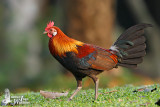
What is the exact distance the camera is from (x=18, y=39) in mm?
19812

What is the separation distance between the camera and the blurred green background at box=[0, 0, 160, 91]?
46.3ft

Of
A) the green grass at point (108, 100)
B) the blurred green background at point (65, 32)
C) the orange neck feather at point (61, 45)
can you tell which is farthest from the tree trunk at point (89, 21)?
the orange neck feather at point (61, 45)

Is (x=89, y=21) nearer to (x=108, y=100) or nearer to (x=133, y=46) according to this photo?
(x=133, y=46)

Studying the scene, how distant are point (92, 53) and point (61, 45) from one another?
625 millimetres

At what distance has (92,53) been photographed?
22.7ft

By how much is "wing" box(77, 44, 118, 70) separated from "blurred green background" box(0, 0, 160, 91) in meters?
5.96

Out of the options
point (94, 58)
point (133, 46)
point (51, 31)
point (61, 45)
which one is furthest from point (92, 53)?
point (133, 46)

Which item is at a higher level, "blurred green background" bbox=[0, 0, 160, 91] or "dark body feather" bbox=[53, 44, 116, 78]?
"blurred green background" bbox=[0, 0, 160, 91]

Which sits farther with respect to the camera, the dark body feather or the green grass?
the dark body feather

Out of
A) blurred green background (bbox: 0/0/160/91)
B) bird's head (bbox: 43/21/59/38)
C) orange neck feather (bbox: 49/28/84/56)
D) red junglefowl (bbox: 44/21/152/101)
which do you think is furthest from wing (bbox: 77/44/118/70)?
blurred green background (bbox: 0/0/160/91)

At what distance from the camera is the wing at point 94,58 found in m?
6.79

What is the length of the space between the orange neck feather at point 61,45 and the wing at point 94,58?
0.15 meters

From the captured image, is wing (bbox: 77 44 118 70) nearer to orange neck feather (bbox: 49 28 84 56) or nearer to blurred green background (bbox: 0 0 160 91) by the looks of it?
orange neck feather (bbox: 49 28 84 56)

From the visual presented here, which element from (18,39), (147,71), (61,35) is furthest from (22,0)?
(61,35)
